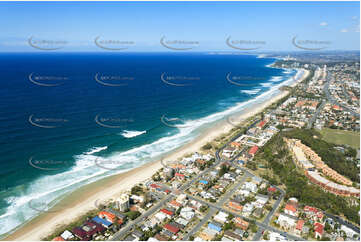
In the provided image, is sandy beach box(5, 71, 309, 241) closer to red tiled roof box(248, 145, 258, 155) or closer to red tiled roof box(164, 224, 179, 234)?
red tiled roof box(248, 145, 258, 155)

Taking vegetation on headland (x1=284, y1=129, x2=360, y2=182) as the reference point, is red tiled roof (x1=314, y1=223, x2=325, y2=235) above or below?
below

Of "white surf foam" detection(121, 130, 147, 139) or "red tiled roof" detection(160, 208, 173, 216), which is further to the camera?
"white surf foam" detection(121, 130, 147, 139)

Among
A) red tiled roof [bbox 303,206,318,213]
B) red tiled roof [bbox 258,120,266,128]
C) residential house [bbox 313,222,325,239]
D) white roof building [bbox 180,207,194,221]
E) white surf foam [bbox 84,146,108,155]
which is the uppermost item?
red tiled roof [bbox 258,120,266,128]

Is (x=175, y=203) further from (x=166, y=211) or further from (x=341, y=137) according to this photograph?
(x=341, y=137)

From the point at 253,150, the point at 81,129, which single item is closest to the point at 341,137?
the point at 253,150

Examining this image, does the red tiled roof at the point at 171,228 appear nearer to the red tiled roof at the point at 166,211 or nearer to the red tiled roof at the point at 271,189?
the red tiled roof at the point at 166,211

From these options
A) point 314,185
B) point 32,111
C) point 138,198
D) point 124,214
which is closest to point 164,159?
point 138,198

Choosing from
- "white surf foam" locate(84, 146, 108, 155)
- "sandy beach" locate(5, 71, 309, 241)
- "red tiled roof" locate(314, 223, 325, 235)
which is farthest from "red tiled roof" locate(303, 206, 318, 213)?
"white surf foam" locate(84, 146, 108, 155)
